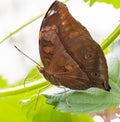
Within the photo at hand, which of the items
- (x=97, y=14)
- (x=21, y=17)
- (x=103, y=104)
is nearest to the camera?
(x=103, y=104)

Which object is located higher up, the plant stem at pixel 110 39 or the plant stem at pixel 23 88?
the plant stem at pixel 23 88

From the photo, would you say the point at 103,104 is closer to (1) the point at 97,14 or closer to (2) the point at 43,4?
(1) the point at 97,14

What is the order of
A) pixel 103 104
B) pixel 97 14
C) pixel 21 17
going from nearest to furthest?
pixel 103 104, pixel 97 14, pixel 21 17

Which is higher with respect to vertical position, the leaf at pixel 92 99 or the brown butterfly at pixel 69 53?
the brown butterfly at pixel 69 53

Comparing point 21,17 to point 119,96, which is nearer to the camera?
point 119,96

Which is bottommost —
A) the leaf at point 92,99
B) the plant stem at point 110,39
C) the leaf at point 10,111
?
the leaf at point 92,99

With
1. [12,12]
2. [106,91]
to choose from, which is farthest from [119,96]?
[12,12]
